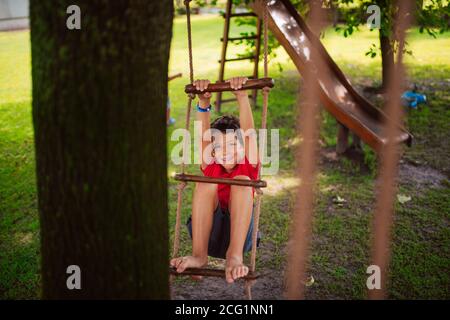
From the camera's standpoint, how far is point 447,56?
427 inches

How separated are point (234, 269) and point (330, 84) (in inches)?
102

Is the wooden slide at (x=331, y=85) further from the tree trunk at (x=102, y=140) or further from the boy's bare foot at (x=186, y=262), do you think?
the tree trunk at (x=102, y=140)

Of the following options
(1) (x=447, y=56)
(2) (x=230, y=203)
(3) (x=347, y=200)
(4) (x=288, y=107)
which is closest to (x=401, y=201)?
(3) (x=347, y=200)

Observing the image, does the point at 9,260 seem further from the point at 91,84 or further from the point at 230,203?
the point at 91,84

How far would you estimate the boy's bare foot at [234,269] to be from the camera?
2781 millimetres

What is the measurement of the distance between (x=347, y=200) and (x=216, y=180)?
2.15 meters

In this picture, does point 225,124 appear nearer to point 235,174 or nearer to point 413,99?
point 235,174

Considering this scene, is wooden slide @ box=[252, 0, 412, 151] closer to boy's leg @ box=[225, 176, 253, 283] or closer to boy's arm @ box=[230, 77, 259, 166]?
boy's arm @ box=[230, 77, 259, 166]

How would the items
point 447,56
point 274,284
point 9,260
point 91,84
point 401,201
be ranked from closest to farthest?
point 91,84, point 274,284, point 9,260, point 401,201, point 447,56

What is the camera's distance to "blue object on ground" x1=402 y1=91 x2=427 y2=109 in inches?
282

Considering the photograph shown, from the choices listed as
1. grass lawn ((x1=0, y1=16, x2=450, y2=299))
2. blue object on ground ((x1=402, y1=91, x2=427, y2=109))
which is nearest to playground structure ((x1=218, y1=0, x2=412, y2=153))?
grass lawn ((x1=0, y1=16, x2=450, y2=299))

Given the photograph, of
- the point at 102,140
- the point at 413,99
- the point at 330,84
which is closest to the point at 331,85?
the point at 330,84

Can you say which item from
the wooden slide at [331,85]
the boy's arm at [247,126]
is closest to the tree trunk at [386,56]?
the wooden slide at [331,85]

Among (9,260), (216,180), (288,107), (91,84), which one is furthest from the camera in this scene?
(288,107)
